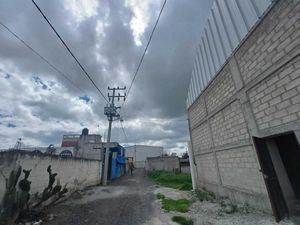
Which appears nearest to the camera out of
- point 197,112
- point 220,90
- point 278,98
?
point 278,98

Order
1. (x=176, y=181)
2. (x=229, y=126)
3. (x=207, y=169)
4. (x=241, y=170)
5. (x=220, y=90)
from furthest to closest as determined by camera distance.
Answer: (x=176, y=181), (x=207, y=169), (x=220, y=90), (x=229, y=126), (x=241, y=170)

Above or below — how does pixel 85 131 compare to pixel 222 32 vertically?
above

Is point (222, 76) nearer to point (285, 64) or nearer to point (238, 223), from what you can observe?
point (285, 64)

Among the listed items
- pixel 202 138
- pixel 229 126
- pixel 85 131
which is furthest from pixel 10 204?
pixel 85 131

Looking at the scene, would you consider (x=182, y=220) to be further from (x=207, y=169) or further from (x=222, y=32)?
(x=222, y=32)

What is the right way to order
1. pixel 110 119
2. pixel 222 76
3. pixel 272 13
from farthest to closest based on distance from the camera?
pixel 110 119 → pixel 222 76 → pixel 272 13

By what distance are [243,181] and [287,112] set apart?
2.60 metres

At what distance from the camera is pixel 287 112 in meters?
→ 3.36

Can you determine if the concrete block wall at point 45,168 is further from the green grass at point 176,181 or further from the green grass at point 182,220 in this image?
the green grass at point 176,181

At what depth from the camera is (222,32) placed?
5.64m

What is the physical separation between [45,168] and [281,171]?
24.2ft

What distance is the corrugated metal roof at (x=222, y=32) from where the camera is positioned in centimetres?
428

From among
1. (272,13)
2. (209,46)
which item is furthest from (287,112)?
(209,46)

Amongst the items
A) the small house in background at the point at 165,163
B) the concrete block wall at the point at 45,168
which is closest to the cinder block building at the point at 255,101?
the concrete block wall at the point at 45,168
